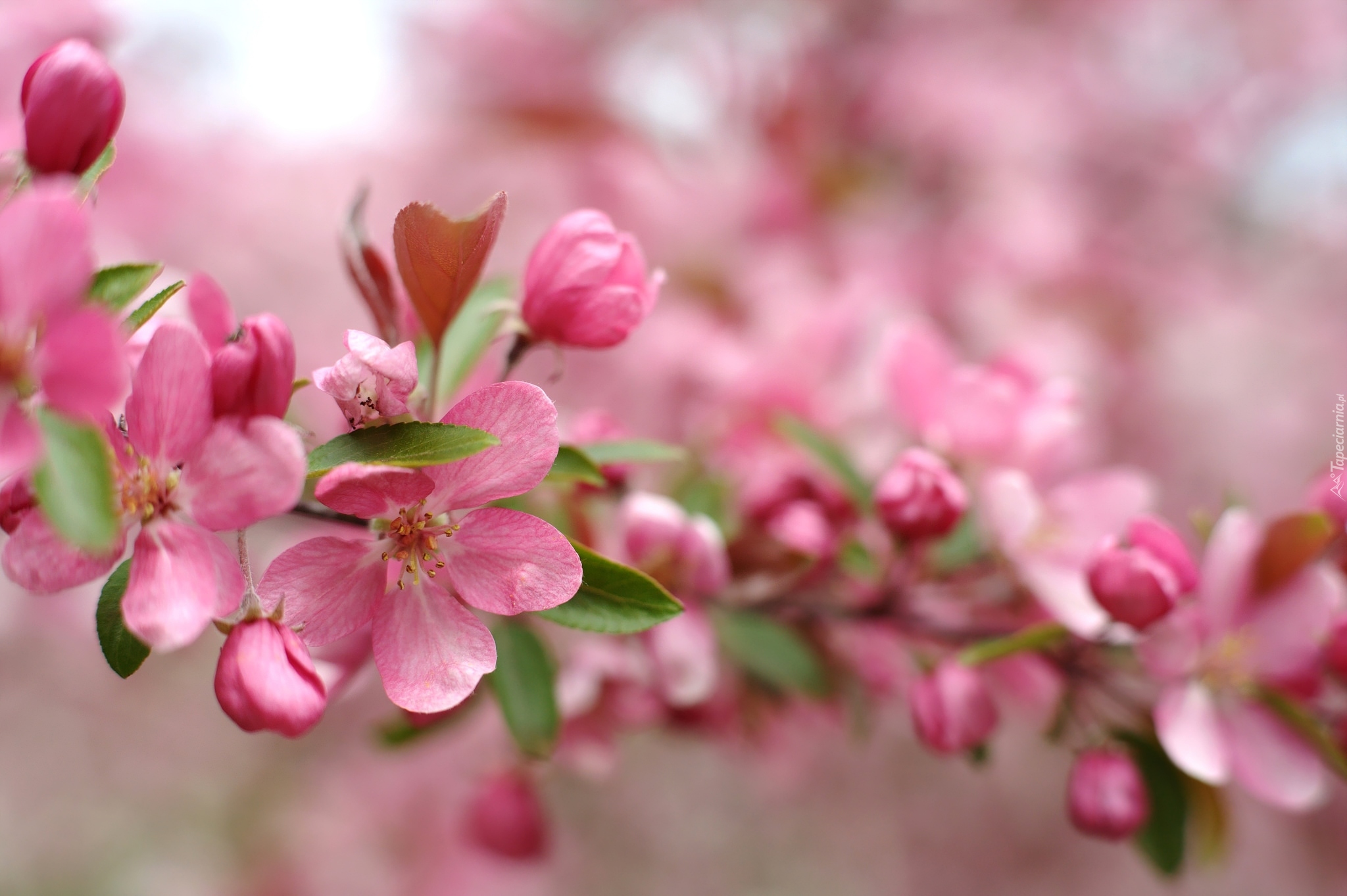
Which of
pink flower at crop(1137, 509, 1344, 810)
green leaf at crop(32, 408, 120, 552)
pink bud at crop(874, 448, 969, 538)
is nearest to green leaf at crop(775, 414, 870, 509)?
pink bud at crop(874, 448, 969, 538)

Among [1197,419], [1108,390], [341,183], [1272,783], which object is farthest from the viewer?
[341,183]

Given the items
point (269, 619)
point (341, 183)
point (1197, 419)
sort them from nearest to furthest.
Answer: point (269, 619)
point (1197, 419)
point (341, 183)

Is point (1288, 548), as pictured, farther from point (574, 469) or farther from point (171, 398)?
point (171, 398)

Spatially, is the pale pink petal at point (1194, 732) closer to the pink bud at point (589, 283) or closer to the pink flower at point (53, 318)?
the pink bud at point (589, 283)

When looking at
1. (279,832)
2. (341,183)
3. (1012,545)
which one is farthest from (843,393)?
(279,832)

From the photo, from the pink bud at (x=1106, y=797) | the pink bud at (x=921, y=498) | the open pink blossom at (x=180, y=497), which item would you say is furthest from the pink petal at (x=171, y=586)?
the pink bud at (x=1106, y=797)

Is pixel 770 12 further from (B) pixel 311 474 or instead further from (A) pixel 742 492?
(B) pixel 311 474
